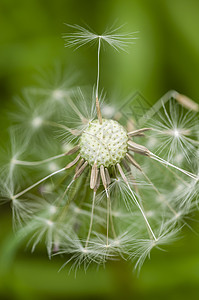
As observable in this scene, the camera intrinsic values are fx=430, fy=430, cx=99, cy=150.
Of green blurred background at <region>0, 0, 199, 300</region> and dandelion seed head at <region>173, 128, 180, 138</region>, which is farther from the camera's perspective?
green blurred background at <region>0, 0, 199, 300</region>

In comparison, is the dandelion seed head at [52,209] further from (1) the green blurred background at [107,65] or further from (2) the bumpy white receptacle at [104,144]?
(1) the green blurred background at [107,65]

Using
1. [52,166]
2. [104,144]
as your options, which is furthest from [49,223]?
[104,144]

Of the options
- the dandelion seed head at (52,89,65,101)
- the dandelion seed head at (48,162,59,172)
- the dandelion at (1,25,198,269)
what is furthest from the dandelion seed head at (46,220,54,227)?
the dandelion seed head at (52,89,65,101)

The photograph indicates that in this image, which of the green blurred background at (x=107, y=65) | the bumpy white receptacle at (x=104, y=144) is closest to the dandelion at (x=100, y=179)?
the bumpy white receptacle at (x=104, y=144)

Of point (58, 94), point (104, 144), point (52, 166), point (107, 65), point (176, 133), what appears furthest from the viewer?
point (107, 65)

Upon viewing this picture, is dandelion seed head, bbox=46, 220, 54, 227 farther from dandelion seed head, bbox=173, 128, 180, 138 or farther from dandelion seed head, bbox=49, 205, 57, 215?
dandelion seed head, bbox=173, 128, 180, 138

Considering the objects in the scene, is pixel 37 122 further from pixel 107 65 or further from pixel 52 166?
pixel 107 65

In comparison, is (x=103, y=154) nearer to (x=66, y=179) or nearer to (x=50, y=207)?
(x=66, y=179)
